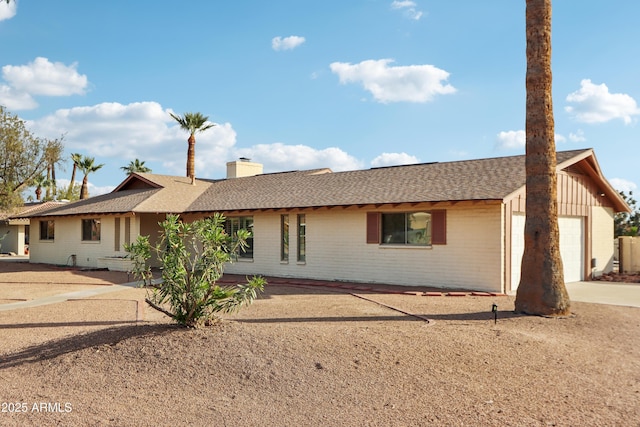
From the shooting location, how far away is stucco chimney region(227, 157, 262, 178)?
A: 107 ft

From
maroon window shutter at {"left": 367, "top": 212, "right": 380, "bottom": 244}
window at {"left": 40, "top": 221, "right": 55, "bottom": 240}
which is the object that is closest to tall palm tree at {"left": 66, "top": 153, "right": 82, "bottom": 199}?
window at {"left": 40, "top": 221, "right": 55, "bottom": 240}

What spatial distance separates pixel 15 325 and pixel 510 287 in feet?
43.9

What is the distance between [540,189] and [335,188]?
11065mm

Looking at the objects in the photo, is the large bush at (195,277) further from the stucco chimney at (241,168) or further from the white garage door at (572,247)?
the stucco chimney at (241,168)

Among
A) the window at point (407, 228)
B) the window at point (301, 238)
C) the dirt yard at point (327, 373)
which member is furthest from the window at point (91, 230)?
the dirt yard at point (327, 373)

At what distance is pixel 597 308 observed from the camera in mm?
13297

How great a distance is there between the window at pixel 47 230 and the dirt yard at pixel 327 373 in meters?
21.6

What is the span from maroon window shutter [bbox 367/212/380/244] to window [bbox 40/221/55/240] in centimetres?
2087

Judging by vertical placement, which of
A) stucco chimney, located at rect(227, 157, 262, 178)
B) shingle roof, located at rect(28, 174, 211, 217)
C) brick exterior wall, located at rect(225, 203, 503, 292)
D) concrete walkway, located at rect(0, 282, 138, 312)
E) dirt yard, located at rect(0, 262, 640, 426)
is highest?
stucco chimney, located at rect(227, 157, 262, 178)

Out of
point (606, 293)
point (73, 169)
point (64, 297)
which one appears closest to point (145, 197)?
point (64, 297)

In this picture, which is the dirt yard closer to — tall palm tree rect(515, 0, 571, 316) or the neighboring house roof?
tall palm tree rect(515, 0, 571, 316)

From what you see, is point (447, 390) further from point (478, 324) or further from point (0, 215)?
point (0, 215)

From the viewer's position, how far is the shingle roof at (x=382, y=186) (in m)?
17.4

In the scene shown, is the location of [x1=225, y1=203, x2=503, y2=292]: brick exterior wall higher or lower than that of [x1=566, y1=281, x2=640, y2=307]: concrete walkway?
higher
